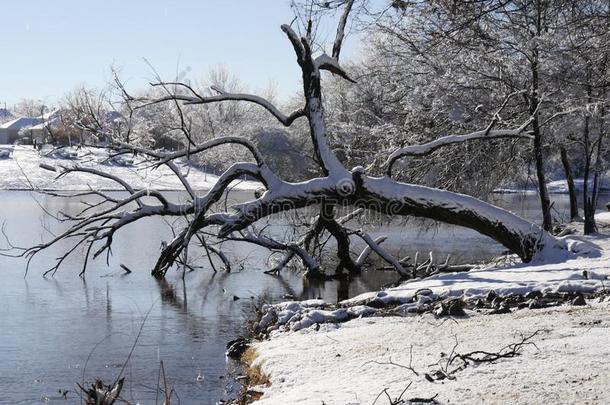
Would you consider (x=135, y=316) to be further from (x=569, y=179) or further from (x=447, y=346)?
(x=569, y=179)

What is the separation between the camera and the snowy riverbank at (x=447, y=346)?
6.10 metres

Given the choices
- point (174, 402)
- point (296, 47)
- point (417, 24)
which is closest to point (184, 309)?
point (296, 47)

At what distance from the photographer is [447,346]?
785cm

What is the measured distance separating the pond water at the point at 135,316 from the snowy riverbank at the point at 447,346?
1049 mm

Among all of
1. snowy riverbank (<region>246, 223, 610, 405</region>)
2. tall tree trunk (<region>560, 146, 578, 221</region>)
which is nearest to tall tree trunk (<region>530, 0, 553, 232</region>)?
tall tree trunk (<region>560, 146, 578, 221</region>)

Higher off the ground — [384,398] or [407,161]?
[407,161]

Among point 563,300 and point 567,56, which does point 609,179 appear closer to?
point 567,56

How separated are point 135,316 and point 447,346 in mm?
6671

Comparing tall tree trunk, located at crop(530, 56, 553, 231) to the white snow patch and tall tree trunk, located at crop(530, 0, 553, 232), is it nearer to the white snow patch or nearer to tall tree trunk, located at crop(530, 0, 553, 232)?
tall tree trunk, located at crop(530, 0, 553, 232)

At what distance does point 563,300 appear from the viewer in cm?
976

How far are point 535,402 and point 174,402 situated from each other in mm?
3974

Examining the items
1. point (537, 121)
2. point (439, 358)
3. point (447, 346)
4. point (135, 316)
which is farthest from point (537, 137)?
point (439, 358)

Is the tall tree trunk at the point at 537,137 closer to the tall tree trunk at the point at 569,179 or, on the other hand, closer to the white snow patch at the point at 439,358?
the tall tree trunk at the point at 569,179

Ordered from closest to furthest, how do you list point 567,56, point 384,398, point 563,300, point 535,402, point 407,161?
point 535,402 < point 384,398 < point 563,300 < point 567,56 < point 407,161
